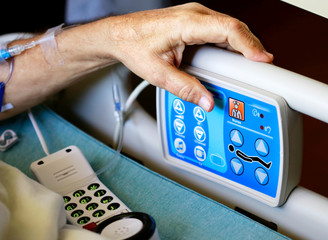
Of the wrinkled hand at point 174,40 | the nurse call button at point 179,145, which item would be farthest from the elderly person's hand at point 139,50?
the nurse call button at point 179,145

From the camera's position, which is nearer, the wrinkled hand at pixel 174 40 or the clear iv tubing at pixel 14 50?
the wrinkled hand at pixel 174 40

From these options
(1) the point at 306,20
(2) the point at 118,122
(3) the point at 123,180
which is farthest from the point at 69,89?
(1) the point at 306,20

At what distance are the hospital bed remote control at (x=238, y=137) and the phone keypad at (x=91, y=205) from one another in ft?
0.42

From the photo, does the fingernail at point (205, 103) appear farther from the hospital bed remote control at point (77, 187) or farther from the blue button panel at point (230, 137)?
the hospital bed remote control at point (77, 187)

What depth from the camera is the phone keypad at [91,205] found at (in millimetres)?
729

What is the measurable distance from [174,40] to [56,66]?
30 cm

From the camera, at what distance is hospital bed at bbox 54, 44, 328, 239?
0.60 meters

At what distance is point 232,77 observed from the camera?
0.65 meters

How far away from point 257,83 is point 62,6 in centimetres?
96

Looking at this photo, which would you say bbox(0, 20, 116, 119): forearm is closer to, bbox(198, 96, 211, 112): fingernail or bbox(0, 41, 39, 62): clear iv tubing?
bbox(0, 41, 39, 62): clear iv tubing

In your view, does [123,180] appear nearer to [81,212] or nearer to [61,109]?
[81,212]

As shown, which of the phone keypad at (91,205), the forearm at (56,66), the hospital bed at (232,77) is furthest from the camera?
the forearm at (56,66)

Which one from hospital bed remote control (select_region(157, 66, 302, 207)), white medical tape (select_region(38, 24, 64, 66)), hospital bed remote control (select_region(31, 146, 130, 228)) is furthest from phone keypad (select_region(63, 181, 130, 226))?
white medical tape (select_region(38, 24, 64, 66))

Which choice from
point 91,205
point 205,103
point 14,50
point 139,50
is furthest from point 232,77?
point 14,50
